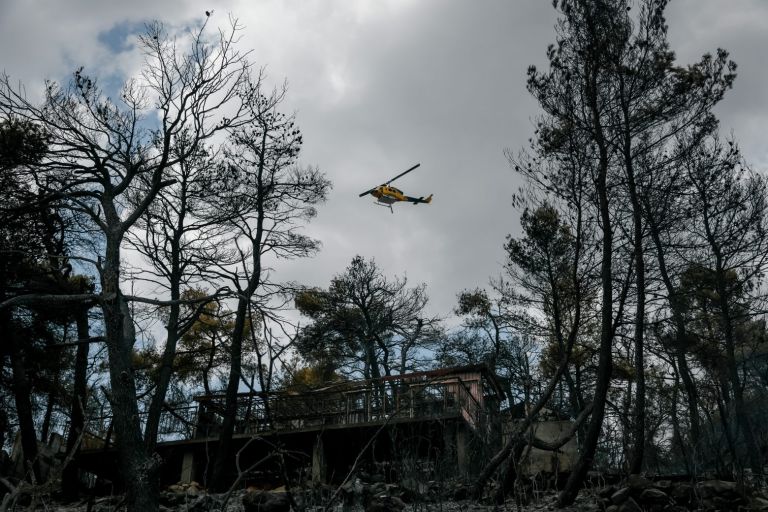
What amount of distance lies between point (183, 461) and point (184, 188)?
8353 millimetres

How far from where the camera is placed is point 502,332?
24188mm

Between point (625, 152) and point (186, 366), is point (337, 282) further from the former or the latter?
point (625, 152)

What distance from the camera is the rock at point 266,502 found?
9.07m

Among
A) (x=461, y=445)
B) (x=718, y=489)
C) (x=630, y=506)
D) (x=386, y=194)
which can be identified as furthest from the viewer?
(x=386, y=194)

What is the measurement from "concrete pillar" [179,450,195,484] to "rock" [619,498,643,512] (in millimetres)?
12845

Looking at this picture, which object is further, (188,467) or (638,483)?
(188,467)

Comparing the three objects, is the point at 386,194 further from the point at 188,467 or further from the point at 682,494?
the point at 682,494

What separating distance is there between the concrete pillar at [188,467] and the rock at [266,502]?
28.9ft

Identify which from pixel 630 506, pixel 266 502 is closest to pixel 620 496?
pixel 630 506

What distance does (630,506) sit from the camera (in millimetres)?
7680

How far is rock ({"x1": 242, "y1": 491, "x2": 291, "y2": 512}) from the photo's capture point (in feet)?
29.8

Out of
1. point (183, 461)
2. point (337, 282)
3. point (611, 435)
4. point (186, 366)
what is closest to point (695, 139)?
point (611, 435)

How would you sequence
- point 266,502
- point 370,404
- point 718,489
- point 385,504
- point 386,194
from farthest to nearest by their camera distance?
point 386,194
point 370,404
point 266,502
point 385,504
point 718,489

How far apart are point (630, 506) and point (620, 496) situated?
36 centimetres
